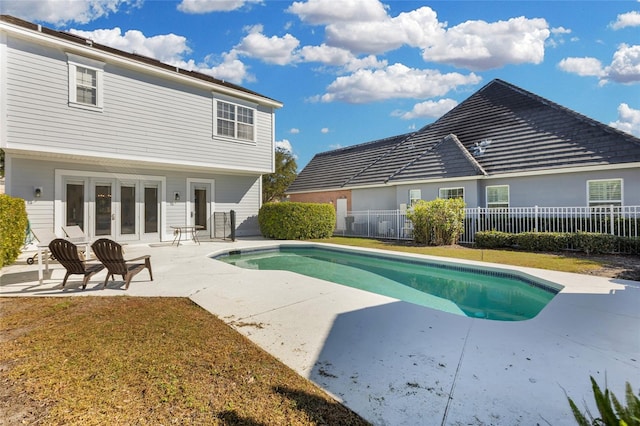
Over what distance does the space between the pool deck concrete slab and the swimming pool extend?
32.7 inches

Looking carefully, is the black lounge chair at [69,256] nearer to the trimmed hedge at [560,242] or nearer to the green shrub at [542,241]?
the trimmed hedge at [560,242]

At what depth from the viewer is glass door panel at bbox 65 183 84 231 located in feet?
38.3

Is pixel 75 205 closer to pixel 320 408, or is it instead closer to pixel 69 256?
pixel 69 256

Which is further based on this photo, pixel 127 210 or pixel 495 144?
pixel 495 144

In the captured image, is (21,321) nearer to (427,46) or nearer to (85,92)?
(85,92)

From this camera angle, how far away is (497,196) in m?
15.0

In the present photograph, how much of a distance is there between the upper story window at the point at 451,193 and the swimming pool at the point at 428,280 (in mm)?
6954

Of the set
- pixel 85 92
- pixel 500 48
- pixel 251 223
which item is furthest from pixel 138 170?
pixel 500 48

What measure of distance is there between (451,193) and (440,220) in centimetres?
318

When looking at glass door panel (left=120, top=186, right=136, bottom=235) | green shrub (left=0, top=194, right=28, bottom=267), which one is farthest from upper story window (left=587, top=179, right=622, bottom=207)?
green shrub (left=0, top=194, right=28, bottom=267)

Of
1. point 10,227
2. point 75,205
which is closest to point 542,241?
point 10,227

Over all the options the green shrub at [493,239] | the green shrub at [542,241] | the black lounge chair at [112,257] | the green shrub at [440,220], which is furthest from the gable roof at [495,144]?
the black lounge chair at [112,257]

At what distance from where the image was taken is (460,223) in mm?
13781

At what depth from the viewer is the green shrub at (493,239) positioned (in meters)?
12.3
